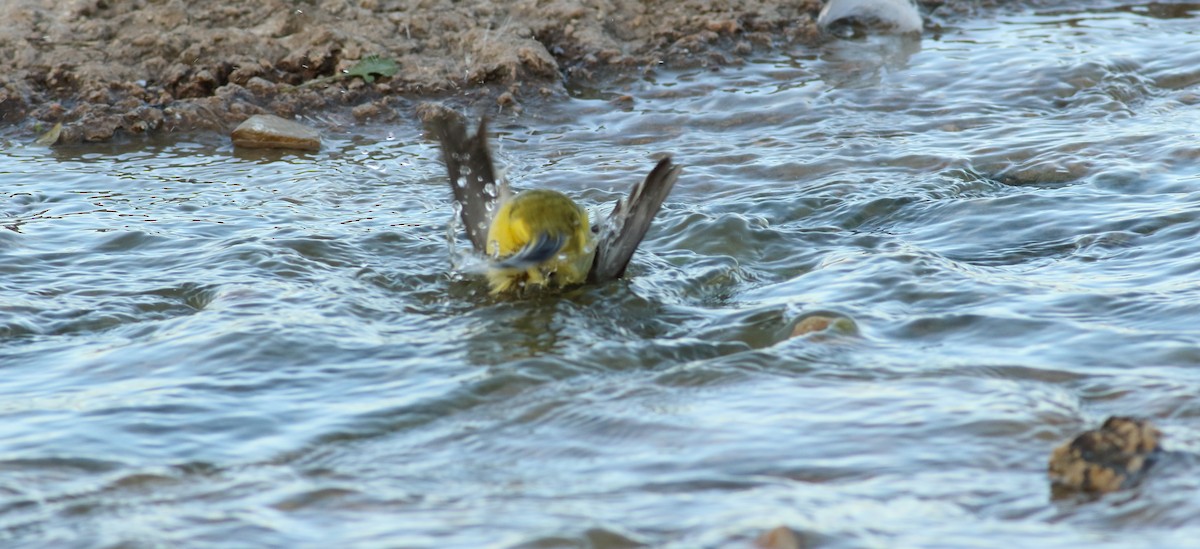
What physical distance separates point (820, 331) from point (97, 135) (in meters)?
4.52

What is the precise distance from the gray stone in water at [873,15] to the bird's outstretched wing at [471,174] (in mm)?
4611

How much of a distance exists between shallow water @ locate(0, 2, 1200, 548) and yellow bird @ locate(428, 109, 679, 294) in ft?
0.36

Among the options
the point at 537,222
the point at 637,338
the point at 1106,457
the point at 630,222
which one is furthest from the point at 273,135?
the point at 1106,457

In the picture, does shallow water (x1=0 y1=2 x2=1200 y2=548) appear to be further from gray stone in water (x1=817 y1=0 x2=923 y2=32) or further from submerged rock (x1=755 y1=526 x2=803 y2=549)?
gray stone in water (x1=817 y1=0 x2=923 y2=32)

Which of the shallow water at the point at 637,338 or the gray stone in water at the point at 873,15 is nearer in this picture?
the shallow water at the point at 637,338

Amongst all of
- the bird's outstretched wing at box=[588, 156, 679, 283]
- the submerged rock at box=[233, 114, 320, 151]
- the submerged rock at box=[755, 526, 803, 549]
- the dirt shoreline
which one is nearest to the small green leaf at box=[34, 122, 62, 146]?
the dirt shoreline

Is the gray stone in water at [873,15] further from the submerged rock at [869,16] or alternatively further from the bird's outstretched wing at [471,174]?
the bird's outstretched wing at [471,174]

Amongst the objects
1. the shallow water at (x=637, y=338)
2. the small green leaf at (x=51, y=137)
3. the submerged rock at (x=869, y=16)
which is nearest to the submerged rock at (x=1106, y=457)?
the shallow water at (x=637, y=338)

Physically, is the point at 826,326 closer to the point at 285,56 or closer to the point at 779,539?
the point at 779,539

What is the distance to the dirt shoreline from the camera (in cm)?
745

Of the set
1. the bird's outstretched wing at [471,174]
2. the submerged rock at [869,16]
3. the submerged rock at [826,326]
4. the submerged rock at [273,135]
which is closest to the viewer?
the submerged rock at [826,326]

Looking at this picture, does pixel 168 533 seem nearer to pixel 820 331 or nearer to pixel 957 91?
pixel 820 331

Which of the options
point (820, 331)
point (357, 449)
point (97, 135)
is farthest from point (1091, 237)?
point (97, 135)

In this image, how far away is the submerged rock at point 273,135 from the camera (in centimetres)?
706
